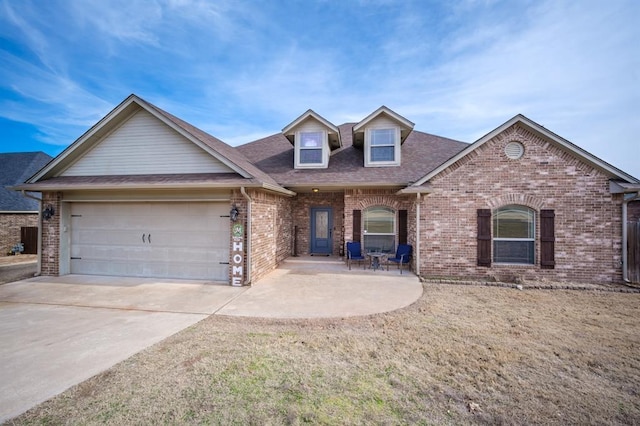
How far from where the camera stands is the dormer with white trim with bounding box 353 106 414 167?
1095 centimetres

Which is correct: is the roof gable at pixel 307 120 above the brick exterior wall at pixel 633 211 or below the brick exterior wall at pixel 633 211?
above

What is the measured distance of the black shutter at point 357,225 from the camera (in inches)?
412

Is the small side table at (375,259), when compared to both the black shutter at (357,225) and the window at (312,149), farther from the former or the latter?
the window at (312,149)

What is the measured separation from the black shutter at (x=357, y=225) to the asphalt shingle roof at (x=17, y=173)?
56.3 feet

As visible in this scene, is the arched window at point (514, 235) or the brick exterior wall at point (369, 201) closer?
the arched window at point (514, 235)

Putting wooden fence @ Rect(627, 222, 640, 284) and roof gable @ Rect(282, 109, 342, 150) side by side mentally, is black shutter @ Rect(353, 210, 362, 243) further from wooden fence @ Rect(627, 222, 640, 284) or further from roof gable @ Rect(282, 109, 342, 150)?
wooden fence @ Rect(627, 222, 640, 284)

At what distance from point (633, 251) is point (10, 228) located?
2545 centimetres

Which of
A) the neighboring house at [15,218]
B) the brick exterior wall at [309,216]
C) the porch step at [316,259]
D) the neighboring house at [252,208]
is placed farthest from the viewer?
the neighboring house at [15,218]

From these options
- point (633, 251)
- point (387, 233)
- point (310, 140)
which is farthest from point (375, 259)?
point (633, 251)

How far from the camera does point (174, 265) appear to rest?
8.26 metres

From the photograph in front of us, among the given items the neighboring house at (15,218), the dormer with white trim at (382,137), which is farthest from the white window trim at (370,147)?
the neighboring house at (15,218)

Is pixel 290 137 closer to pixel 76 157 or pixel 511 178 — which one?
pixel 76 157

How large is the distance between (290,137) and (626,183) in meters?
11.1

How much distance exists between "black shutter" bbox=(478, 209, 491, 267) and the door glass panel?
5.97 m
